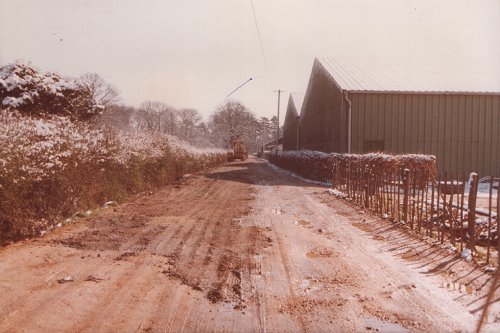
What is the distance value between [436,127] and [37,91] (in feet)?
63.7

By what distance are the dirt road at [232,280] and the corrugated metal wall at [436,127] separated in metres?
14.0

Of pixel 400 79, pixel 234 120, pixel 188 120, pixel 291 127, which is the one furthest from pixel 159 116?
pixel 400 79

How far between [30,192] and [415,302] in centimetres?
611

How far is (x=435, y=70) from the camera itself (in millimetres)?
25578

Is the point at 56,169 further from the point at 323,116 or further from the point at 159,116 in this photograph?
the point at 159,116

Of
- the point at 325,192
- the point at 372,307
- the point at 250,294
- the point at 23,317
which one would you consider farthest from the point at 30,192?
the point at 325,192

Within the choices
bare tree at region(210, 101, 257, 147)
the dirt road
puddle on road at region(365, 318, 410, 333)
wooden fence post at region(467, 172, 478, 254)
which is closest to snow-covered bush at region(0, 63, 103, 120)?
the dirt road

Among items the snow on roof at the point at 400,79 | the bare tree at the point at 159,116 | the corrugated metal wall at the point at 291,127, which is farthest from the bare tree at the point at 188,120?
the snow on roof at the point at 400,79

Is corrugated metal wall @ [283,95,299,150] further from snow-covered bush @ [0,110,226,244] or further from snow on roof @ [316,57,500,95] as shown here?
snow-covered bush @ [0,110,226,244]

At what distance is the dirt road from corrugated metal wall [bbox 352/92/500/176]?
13981mm

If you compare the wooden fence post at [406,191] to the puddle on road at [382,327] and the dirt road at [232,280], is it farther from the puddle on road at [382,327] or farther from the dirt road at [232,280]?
the puddle on road at [382,327]

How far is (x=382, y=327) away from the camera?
149 inches

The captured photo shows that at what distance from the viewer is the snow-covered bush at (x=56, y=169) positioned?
20.7ft

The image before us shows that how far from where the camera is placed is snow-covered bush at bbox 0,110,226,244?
→ 6.30m
